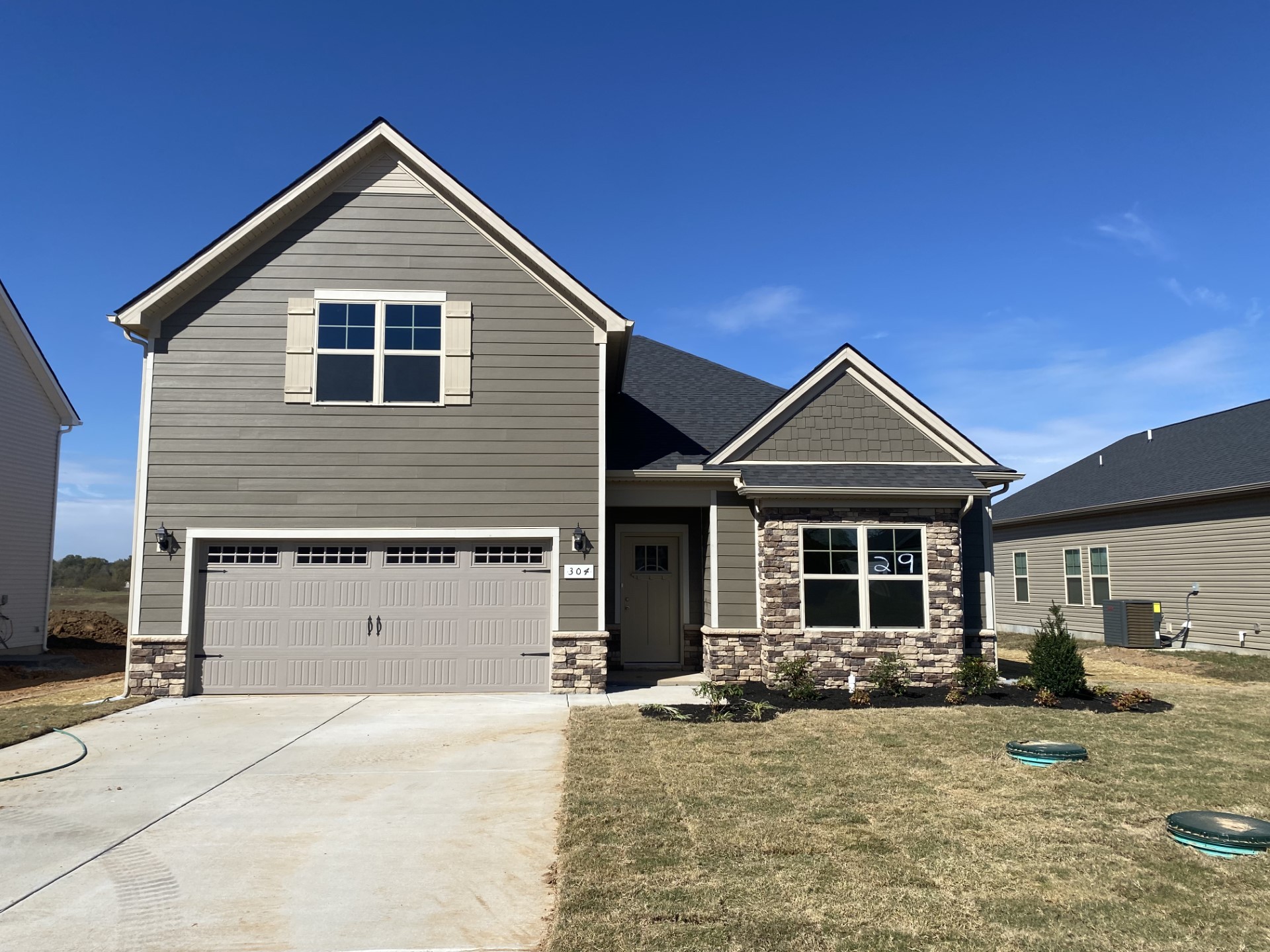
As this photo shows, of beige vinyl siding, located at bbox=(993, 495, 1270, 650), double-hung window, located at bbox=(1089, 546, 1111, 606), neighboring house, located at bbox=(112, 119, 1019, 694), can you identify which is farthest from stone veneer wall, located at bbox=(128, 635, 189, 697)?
double-hung window, located at bbox=(1089, 546, 1111, 606)

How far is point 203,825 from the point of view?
238 inches

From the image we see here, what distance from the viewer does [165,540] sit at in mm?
11922

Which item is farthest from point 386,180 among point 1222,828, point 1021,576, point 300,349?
point 1021,576

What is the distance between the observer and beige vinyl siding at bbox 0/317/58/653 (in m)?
17.5

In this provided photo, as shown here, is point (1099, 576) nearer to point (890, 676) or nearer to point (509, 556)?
point (890, 676)

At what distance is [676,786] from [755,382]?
11954mm

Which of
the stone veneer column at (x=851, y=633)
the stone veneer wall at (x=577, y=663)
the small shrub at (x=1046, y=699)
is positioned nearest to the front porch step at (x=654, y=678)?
the stone veneer wall at (x=577, y=663)

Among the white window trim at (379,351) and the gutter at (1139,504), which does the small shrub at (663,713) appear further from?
the gutter at (1139,504)

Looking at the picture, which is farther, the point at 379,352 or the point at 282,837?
the point at 379,352

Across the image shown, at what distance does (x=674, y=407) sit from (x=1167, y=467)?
13220 mm

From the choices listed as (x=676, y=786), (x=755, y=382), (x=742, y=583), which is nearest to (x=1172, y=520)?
(x=755, y=382)

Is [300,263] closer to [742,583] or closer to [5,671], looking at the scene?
[742,583]

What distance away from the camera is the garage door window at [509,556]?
12445 mm

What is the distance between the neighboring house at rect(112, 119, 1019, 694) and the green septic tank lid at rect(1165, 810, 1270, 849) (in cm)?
650
